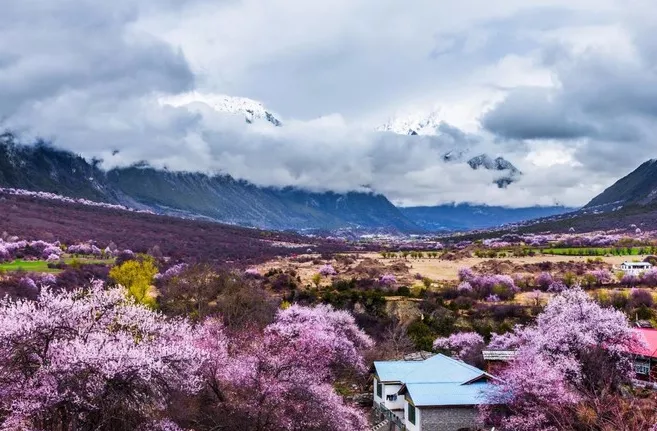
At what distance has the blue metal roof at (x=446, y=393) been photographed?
1234 inches

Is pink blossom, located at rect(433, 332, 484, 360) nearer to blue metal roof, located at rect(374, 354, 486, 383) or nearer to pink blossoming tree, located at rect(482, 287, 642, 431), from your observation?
blue metal roof, located at rect(374, 354, 486, 383)

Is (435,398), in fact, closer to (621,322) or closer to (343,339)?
(621,322)

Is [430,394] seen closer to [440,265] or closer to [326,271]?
[326,271]

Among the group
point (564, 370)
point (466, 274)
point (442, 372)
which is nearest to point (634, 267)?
point (466, 274)

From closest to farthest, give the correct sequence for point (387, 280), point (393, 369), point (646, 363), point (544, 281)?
point (646, 363), point (393, 369), point (544, 281), point (387, 280)

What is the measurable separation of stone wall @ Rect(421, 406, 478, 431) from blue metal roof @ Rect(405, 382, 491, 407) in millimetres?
355

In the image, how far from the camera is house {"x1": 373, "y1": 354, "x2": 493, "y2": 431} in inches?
1232

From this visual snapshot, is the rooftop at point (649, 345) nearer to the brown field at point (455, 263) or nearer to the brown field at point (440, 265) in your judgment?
the brown field at point (440, 265)

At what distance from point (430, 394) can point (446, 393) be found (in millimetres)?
867

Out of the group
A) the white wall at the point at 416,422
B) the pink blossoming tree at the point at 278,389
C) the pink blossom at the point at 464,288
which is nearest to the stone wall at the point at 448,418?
the white wall at the point at 416,422

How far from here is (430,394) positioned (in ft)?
107

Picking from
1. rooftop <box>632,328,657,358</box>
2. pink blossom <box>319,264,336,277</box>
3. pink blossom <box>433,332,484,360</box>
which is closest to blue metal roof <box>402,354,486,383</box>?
rooftop <box>632,328,657,358</box>

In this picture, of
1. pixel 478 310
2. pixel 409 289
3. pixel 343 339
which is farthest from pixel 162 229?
pixel 343 339

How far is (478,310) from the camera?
68.1m
